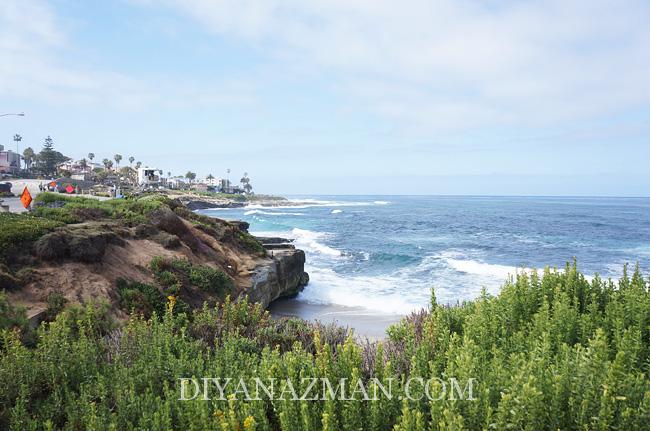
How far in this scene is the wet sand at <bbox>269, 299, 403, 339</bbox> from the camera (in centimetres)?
1766

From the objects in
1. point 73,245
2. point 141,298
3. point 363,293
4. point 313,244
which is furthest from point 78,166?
point 141,298

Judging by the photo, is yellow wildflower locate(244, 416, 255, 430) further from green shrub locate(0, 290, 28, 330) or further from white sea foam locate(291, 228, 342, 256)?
white sea foam locate(291, 228, 342, 256)

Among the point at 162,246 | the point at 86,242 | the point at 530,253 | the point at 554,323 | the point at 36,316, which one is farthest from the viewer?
the point at 530,253

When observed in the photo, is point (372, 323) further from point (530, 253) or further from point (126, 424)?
point (530, 253)

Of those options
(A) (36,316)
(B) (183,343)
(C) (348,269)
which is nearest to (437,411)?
(B) (183,343)

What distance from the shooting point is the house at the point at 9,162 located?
103 meters

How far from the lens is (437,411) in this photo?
3545mm

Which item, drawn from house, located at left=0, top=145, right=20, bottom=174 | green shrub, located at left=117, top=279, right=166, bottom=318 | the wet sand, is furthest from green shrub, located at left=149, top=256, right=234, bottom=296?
house, located at left=0, top=145, right=20, bottom=174

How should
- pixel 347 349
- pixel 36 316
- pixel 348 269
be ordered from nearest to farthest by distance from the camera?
pixel 347 349 → pixel 36 316 → pixel 348 269

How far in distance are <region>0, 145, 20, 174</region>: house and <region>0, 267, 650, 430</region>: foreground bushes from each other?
381 ft

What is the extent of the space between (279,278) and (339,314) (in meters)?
3.78

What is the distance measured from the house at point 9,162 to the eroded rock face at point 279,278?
339 feet

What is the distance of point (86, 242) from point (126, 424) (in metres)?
10.3

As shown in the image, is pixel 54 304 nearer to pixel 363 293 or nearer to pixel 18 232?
pixel 18 232
